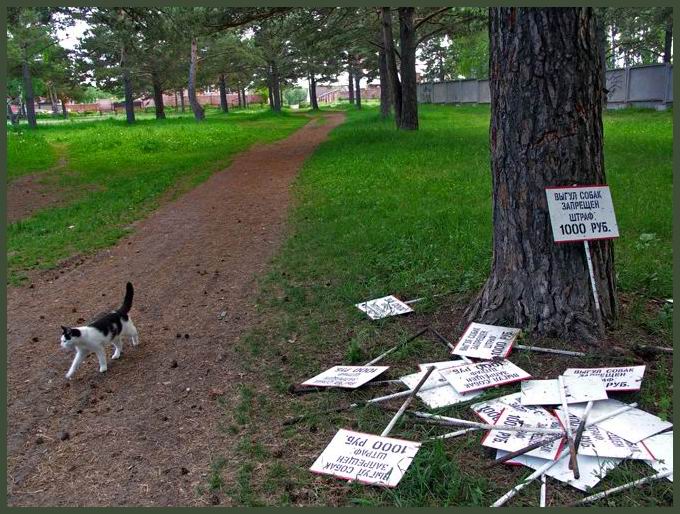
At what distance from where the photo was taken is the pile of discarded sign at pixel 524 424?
324 cm

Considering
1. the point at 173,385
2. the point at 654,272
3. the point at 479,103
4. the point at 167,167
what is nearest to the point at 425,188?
the point at 654,272

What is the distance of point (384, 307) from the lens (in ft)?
18.5

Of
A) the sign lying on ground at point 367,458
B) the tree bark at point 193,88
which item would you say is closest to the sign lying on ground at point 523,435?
the sign lying on ground at point 367,458

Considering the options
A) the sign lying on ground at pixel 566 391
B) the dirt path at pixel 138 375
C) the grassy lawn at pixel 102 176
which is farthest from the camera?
the grassy lawn at pixel 102 176

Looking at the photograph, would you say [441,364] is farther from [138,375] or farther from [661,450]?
[138,375]

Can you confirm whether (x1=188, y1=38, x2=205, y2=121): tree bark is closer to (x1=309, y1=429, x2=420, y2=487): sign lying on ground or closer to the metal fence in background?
the metal fence in background

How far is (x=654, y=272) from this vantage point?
5676 millimetres

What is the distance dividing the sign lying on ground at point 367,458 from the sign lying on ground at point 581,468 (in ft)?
1.88

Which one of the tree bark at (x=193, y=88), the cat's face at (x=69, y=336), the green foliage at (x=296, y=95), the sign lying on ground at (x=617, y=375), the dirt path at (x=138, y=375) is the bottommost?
the dirt path at (x=138, y=375)

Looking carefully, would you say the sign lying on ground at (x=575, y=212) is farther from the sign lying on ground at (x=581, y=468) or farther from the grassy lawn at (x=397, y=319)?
the sign lying on ground at (x=581, y=468)

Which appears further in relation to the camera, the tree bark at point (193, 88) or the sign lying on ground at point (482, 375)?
the tree bark at point (193, 88)

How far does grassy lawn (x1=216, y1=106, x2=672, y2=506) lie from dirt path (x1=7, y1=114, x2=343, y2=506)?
0.84 ft

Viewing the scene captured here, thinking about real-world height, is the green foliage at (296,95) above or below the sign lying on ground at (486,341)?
above

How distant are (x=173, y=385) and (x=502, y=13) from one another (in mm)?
3578
